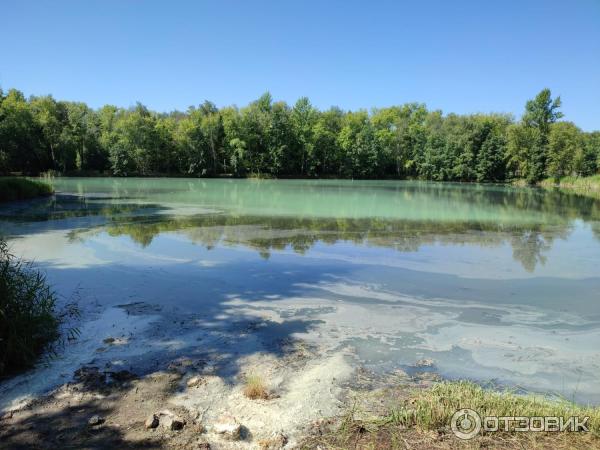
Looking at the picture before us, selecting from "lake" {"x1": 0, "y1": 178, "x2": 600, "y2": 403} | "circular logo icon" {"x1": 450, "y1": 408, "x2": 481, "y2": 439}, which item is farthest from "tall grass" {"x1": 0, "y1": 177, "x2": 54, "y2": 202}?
"circular logo icon" {"x1": 450, "y1": 408, "x2": 481, "y2": 439}

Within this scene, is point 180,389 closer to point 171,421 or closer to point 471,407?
point 171,421

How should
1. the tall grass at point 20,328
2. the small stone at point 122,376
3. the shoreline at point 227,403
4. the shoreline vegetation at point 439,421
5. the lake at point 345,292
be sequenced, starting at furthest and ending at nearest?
1. the lake at point 345,292
2. the tall grass at point 20,328
3. the small stone at point 122,376
4. the shoreline at point 227,403
5. the shoreline vegetation at point 439,421

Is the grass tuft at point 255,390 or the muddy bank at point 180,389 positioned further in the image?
the grass tuft at point 255,390

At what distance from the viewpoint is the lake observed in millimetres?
4672

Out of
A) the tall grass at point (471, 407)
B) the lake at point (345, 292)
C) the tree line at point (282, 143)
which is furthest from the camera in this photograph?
the tree line at point (282, 143)

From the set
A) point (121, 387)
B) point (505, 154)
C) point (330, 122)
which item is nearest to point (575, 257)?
point (121, 387)

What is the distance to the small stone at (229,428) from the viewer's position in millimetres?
3104

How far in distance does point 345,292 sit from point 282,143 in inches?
2316

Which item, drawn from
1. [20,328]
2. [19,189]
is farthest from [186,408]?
[19,189]

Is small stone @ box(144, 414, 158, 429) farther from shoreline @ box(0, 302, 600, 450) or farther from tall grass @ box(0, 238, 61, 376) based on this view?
tall grass @ box(0, 238, 61, 376)

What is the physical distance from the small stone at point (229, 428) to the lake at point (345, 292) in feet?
4.89

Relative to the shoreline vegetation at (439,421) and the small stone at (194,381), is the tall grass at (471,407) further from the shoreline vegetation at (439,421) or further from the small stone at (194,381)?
the small stone at (194,381)

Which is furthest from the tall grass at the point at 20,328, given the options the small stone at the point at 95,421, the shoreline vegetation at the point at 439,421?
the shoreline vegetation at the point at 439,421

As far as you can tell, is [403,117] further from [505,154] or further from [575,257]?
[575,257]
